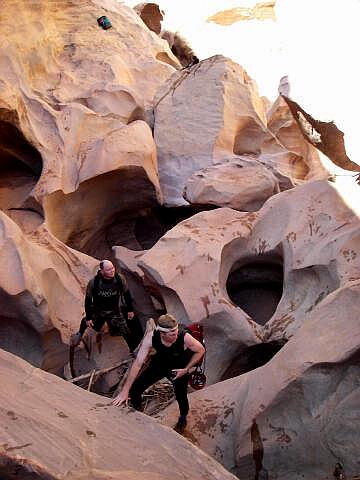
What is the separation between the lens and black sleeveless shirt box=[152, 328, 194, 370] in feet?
11.8

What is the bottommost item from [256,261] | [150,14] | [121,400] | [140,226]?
[140,226]

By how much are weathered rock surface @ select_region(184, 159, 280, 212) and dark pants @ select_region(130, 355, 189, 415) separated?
307 cm

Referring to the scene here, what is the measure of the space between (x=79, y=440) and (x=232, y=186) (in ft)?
13.9

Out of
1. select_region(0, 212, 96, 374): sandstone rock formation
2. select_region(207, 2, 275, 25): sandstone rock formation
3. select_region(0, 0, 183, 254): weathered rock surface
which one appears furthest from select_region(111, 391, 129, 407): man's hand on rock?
select_region(207, 2, 275, 25): sandstone rock formation

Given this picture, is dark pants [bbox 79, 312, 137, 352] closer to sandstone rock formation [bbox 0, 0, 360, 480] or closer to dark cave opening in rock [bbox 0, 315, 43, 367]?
sandstone rock formation [bbox 0, 0, 360, 480]

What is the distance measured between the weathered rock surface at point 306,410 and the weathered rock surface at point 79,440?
78 cm

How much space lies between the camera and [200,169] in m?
7.21

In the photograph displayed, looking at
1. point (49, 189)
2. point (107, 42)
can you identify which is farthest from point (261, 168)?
point (107, 42)

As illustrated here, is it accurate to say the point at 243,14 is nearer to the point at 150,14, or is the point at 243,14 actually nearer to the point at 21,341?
the point at 150,14

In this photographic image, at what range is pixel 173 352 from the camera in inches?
143

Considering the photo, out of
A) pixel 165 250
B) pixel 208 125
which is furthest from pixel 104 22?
pixel 165 250

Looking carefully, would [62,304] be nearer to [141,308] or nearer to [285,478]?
[141,308]

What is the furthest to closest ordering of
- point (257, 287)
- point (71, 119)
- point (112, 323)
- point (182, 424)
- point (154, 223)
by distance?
1. point (154, 223)
2. point (71, 119)
3. point (257, 287)
4. point (112, 323)
5. point (182, 424)

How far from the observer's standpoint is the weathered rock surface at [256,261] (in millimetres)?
5133
